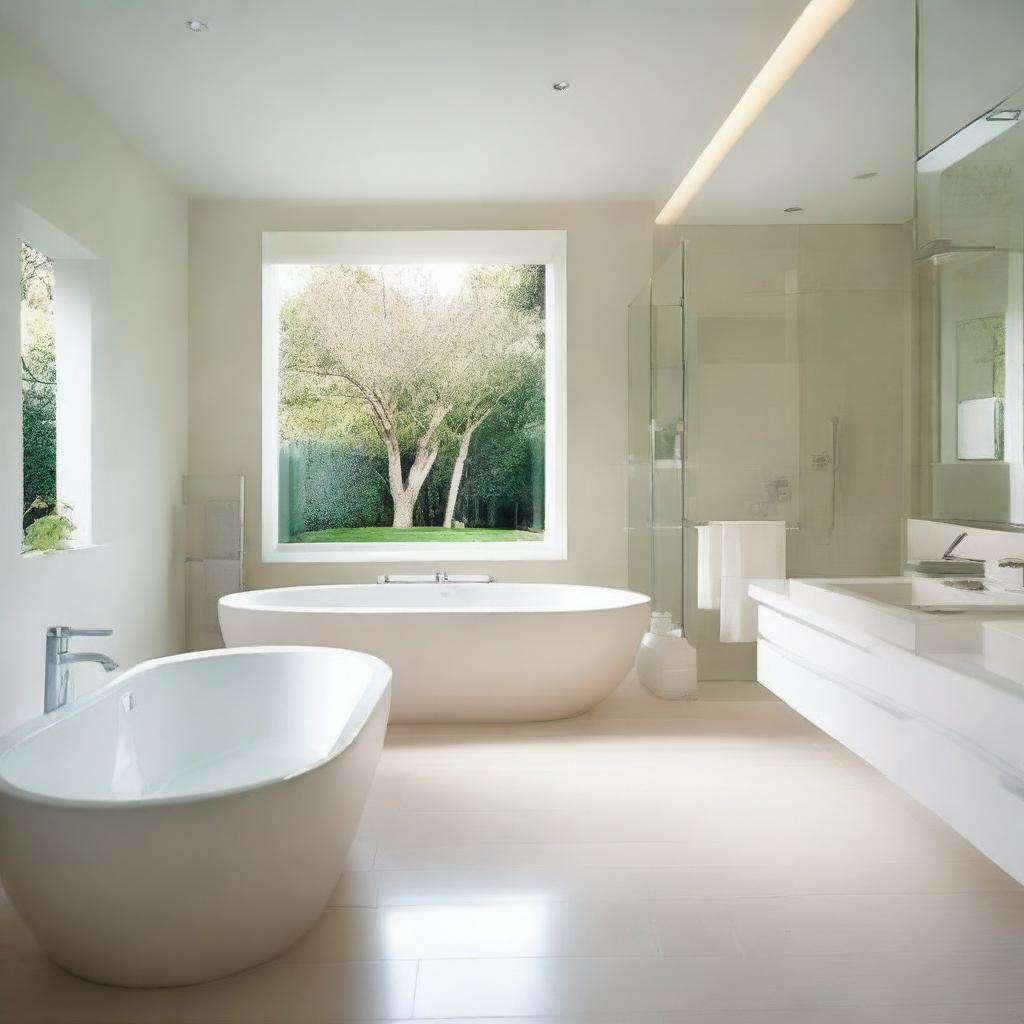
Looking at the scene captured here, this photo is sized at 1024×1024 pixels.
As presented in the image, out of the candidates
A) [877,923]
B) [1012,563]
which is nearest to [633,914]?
[877,923]

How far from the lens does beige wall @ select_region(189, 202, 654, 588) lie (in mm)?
4973

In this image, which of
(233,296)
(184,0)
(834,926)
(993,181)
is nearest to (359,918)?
(834,926)

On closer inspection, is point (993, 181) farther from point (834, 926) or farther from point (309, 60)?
point (309, 60)

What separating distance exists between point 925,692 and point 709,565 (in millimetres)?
1813

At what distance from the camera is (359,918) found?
2.16 meters

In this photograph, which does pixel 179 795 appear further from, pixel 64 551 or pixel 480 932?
pixel 64 551

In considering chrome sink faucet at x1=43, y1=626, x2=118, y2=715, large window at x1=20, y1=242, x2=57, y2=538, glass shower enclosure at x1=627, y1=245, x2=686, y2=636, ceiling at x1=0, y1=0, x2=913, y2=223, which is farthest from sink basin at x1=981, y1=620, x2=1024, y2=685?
large window at x1=20, y1=242, x2=57, y2=538

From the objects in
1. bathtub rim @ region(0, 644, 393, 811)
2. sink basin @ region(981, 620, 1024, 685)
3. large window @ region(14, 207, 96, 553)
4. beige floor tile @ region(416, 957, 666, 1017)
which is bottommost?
beige floor tile @ region(416, 957, 666, 1017)

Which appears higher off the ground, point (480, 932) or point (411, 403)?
point (411, 403)

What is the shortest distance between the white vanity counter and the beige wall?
2.08m

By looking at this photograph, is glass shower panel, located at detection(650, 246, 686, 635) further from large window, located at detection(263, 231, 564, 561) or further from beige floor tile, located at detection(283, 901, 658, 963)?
beige floor tile, located at detection(283, 901, 658, 963)

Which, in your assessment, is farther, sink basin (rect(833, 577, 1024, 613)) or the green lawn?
the green lawn

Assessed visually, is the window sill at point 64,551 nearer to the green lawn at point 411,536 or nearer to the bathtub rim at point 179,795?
the bathtub rim at point 179,795

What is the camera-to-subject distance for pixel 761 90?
366cm
